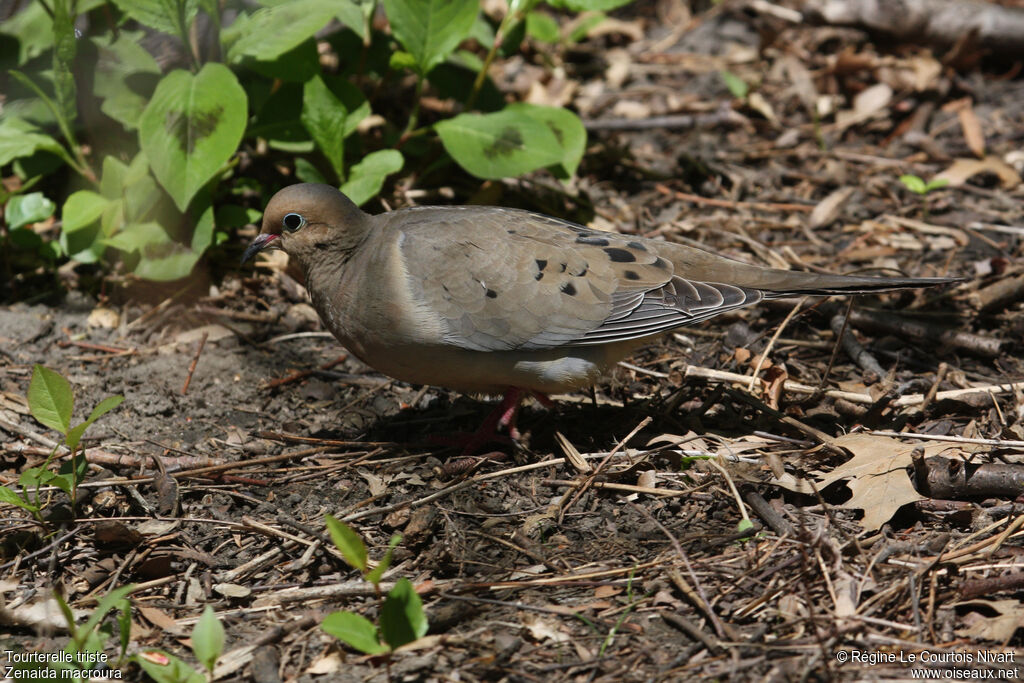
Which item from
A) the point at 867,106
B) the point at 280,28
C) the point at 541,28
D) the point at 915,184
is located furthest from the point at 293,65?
the point at 867,106

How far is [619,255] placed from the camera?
3.94 metres

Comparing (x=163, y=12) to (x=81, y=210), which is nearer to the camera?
(x=163, y=12)

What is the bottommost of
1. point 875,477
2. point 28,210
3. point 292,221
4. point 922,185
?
point 875,477

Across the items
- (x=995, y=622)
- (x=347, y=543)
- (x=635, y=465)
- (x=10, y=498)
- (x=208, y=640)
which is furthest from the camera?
(x=635, y=465)

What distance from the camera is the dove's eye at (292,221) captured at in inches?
157

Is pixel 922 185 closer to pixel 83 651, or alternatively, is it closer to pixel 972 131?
pixel 972 131

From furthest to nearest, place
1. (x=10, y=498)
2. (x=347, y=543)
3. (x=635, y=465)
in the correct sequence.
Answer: (x=635, y=465) → (x=10, y=498) → (x=347, y=543)

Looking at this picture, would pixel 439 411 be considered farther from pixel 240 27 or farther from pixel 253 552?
pixel 240 27

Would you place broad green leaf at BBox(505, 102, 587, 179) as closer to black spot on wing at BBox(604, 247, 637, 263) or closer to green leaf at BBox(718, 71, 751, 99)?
black spot on wing at BBox(604, 247, 637, 263)

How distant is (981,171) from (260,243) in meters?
4.15

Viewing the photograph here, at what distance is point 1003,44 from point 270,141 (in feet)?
15.8

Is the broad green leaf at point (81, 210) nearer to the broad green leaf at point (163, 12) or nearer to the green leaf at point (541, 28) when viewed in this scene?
the broad green leaf at point (163, 12)

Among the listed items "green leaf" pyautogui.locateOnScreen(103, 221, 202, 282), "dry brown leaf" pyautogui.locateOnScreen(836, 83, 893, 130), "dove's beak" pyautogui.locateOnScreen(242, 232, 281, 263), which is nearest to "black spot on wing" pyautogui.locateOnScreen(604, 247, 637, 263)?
"dove's beak" pyautogui.locateOnScreen(242, 232, 281, 263)

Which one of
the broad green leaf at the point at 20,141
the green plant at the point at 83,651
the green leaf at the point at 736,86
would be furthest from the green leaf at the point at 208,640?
the green leaf at the point at 736,86
